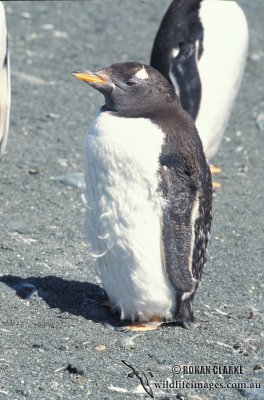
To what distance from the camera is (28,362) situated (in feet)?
15.5

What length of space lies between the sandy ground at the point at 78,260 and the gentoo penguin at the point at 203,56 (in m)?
0.50

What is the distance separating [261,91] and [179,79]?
2234 mm

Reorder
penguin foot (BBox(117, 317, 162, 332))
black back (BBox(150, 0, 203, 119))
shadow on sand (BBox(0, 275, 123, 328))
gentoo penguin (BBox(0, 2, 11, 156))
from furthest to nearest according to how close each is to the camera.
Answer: black back (BBox(150, 0, 203, 119)), gentoo penguin (BBox(0, 2, 11, 156)), shadow on sand (BBox(0, 275, 123, 328)), penguin foot (BBox(117, 317, 162, 332))

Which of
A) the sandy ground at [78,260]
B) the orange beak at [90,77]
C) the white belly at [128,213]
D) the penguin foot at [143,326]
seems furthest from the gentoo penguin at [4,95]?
the penguin foot at [143,326]

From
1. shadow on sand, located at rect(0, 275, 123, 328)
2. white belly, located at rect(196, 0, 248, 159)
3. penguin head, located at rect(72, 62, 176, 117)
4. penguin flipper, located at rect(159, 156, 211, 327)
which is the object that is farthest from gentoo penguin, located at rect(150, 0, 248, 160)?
penguin flipper, located at rect(159, 156, 211, 327)

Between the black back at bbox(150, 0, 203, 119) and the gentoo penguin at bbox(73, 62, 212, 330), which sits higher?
the gentoo penguin at bbox(73, 62, 212, 330)

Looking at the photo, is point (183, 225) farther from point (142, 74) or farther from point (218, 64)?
point (218, 64)

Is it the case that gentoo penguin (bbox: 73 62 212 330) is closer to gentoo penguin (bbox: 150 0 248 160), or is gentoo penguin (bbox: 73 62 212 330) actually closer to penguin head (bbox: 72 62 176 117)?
penguin head (bbox: 72 62 176 117)

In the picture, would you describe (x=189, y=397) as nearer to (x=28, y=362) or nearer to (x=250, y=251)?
(x=28, y=362)

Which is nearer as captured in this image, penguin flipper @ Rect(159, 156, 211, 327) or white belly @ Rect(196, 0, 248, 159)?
penguin flipper @ Rect(159, 156, 211, 327)

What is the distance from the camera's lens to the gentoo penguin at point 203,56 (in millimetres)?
8008

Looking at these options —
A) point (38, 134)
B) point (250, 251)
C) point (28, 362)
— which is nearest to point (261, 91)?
point (38, 134)

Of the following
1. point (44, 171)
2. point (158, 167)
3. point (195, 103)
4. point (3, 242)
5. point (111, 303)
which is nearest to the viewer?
point (158, 167)

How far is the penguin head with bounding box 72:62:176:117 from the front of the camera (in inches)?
198
